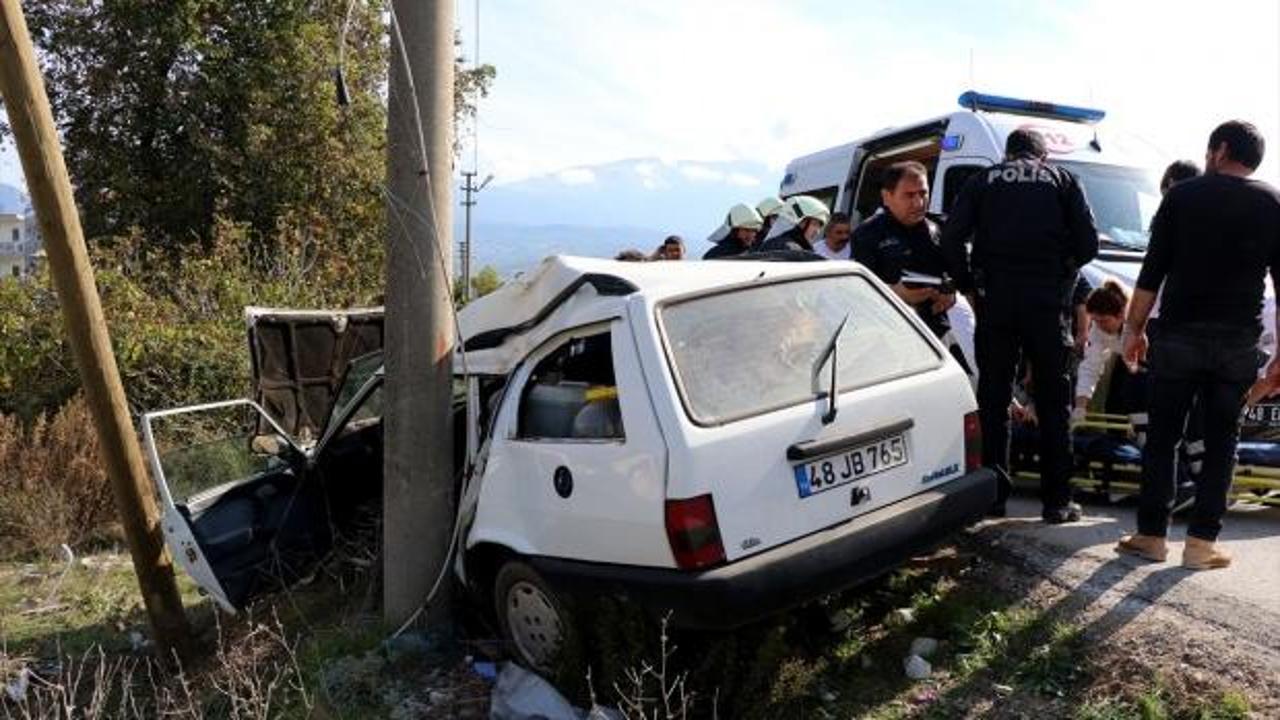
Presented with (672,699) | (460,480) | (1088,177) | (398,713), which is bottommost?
Answer: (398,713)

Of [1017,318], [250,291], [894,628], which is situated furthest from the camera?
[250,291]

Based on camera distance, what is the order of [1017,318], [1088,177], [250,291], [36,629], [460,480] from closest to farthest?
[1017,318] → [460,480] → [36,629] → [1088,177] → [250,291]

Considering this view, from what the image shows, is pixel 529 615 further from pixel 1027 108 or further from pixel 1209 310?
pixel 1027 108

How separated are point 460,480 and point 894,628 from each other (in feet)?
7.50

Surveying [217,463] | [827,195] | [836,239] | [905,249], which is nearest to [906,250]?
[905,249]

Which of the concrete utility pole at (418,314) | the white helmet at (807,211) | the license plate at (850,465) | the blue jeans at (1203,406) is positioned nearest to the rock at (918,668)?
the license plate at (850,465)

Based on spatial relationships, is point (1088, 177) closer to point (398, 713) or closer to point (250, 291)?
point (398, 713)

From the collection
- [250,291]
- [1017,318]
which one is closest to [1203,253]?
[1017,318]

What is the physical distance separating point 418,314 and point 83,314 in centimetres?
176

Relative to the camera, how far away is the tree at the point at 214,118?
58.0 ft

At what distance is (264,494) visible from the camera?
5.37m

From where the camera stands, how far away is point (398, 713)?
4.36 m

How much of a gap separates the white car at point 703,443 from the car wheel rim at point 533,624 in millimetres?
10

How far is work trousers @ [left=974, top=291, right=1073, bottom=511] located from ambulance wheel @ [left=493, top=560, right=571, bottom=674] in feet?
7.64
